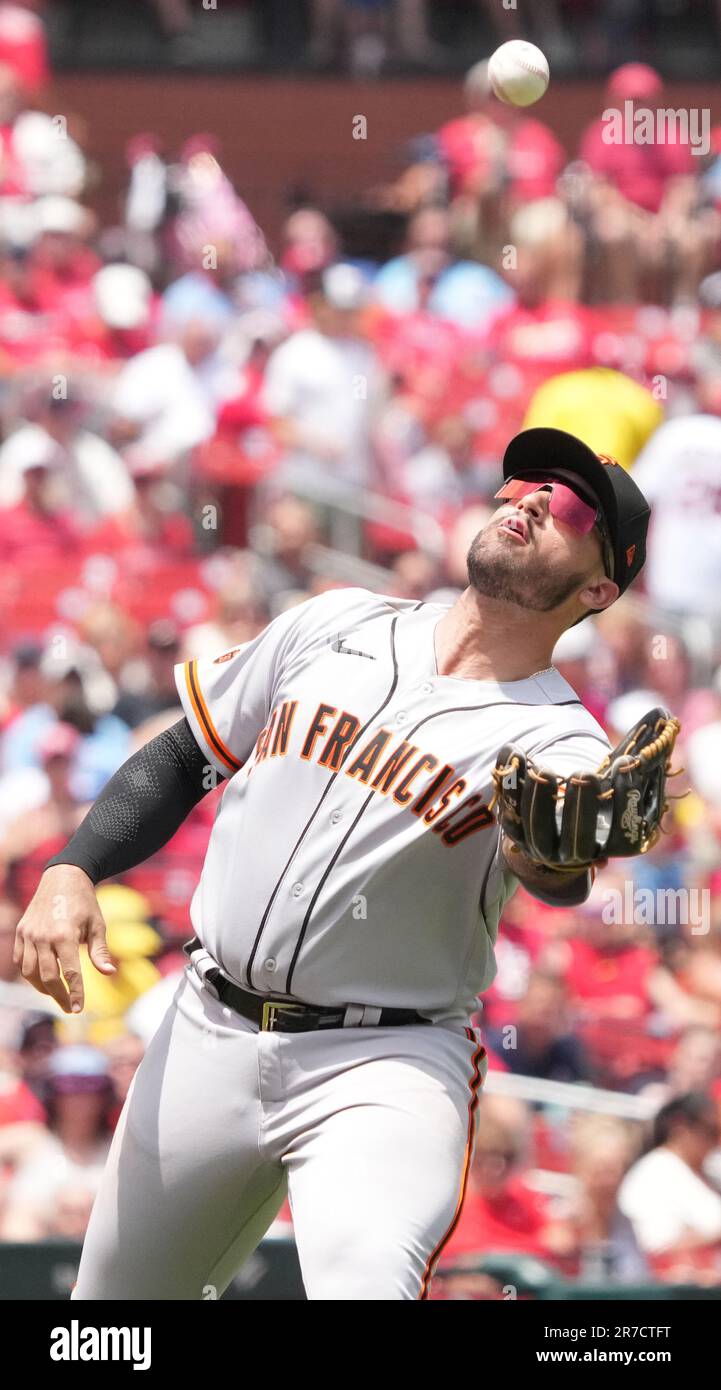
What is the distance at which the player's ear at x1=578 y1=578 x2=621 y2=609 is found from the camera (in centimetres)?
318

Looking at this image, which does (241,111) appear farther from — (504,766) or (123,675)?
(504,766)

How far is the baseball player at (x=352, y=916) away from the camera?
2.93 m

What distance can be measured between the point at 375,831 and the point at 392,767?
0.35 ft

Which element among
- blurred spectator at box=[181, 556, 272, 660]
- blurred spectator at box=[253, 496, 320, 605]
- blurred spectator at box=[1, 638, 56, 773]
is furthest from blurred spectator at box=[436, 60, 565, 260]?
blurred spectator at box=[1, 638, 56, 773]

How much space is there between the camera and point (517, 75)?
24.2 ft

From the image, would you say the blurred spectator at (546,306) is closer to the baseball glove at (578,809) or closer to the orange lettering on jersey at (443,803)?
the orange lettering on jersey at (443,803)

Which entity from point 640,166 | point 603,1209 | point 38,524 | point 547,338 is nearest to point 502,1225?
point 603,1209

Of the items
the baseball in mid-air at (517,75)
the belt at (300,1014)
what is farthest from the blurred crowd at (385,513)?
the belt at (300,1014)

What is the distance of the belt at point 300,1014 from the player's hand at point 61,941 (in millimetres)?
248

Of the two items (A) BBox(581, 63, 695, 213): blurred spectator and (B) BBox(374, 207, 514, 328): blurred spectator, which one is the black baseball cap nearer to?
(B) BBox(374, 207, 514, 328): blurred spectator

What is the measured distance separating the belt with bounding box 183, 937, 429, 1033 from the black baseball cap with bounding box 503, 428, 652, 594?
0.79m

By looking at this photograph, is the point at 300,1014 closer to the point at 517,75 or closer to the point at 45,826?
the point at 45,826

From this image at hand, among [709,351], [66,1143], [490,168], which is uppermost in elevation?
[490,168]

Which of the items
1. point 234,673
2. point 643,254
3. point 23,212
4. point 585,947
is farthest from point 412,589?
point 234,673
